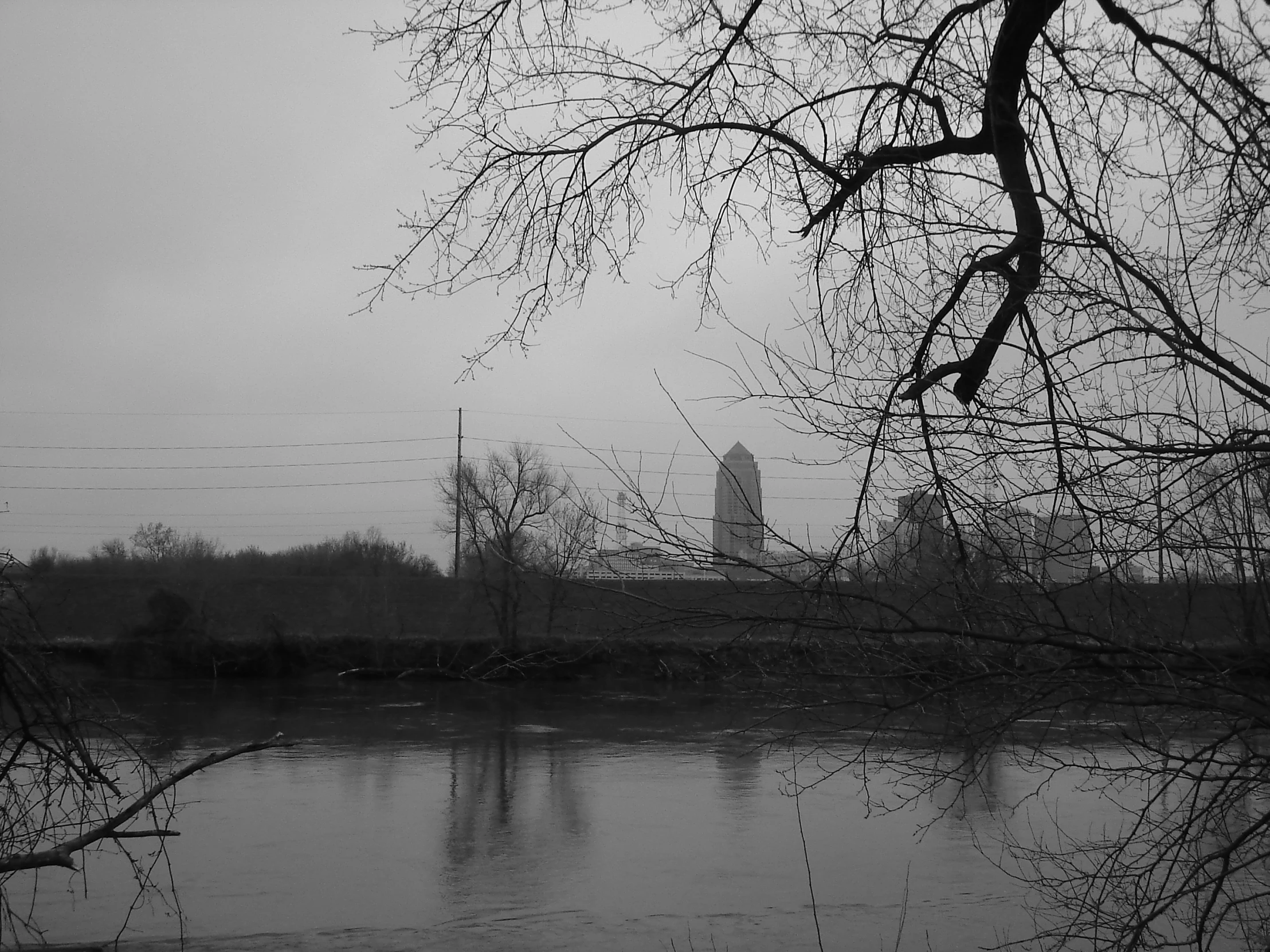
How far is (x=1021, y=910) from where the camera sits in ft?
38.9

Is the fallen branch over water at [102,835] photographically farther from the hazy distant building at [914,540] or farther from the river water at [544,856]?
the hazy distant building at [914,540]

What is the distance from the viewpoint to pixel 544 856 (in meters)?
Result: 14.5

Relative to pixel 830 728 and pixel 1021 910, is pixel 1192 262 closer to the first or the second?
pixel 830 728

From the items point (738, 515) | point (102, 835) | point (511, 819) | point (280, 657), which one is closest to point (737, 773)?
point (511, 819)

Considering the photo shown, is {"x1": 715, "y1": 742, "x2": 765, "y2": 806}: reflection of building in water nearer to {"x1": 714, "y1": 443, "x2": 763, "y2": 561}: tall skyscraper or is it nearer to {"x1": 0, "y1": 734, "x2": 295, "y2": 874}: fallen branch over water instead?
{"x1": 0, "y1": 734, "x2": 295, "y2": 874}: fallen branch over water

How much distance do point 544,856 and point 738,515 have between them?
10863 millimetres

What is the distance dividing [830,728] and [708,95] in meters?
3.18

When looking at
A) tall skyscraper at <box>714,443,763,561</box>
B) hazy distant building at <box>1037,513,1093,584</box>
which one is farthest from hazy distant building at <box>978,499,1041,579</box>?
tall skyscraper at <box>714,443,763,561</box>

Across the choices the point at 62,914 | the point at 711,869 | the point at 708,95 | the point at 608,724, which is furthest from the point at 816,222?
the point at 608,724

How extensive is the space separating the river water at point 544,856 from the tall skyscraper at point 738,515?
0.92 metres

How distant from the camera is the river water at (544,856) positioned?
11.1 meters

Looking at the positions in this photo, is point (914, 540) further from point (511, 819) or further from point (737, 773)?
point (737, 773)

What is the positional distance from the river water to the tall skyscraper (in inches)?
36.1

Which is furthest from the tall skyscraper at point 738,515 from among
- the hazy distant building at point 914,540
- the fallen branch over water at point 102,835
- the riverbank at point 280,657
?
the riverbank at point 280,657
